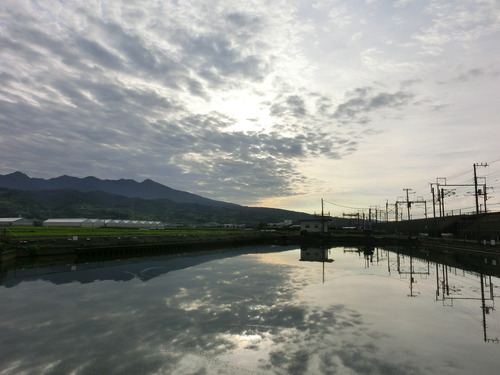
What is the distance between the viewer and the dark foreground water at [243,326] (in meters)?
11.0

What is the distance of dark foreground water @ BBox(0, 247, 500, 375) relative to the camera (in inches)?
433

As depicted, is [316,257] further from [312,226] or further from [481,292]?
[312,226]

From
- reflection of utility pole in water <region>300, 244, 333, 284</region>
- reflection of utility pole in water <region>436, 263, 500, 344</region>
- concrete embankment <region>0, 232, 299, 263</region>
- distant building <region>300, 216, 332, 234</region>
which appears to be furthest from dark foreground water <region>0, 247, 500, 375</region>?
distant building <region>300, 216, 332, 234</region>

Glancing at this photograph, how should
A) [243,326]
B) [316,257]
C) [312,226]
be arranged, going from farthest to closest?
[312,226]
[316,257]
[243,326]

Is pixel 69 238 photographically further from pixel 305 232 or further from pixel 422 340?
pixel 305 232

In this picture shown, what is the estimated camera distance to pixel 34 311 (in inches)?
675

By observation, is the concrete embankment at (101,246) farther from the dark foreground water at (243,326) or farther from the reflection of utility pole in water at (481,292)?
the reflection of utility pole in water at (481,292)

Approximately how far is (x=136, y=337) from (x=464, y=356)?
14.3 m

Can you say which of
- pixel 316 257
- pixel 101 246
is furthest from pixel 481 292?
pixel 101 246

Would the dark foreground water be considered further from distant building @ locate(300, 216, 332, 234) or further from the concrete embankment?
distant building @ locate(300, 216, 332, 234)

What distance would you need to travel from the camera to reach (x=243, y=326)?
1493cm

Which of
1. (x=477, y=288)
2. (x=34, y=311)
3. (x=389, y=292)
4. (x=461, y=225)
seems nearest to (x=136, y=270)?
(x=34, y=311)

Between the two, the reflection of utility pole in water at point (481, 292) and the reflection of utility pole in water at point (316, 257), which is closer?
the reflection of utility pole in water at point (481, 292)

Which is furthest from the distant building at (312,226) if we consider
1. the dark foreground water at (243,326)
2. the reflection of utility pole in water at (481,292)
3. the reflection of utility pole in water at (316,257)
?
the dark foreground water at (243,326)
